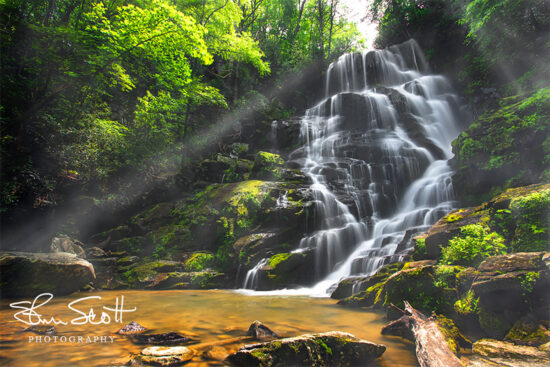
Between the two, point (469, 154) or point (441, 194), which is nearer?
point (469, 154)

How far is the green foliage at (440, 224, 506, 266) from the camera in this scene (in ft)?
15.1

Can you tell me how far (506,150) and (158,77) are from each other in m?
13.1

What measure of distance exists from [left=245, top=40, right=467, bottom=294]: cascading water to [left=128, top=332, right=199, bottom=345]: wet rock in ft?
18.6

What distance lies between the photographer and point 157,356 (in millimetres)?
2861

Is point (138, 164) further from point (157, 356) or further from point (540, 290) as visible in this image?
point (540, 290)

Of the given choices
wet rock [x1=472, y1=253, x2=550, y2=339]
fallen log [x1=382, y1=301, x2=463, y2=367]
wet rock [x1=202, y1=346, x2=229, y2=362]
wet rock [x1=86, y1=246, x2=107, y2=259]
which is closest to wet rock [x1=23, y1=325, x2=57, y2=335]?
wet rock [x1=202, y1=346, x2=229, y2=362]

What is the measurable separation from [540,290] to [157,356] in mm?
4512

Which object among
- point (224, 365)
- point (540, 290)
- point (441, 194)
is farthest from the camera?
point (441, 194)

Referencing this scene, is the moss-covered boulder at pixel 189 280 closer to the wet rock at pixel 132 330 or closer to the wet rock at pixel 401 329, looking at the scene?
the wet rock at pixel 132 330

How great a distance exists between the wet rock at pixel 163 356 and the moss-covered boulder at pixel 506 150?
34.0 ft

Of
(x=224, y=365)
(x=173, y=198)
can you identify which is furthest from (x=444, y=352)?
(x=173, y=198)

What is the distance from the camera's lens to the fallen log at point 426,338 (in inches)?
106

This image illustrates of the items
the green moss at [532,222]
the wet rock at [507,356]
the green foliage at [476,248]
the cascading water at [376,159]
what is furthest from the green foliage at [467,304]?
the cascading water at [376,159]

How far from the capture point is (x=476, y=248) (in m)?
4.68
